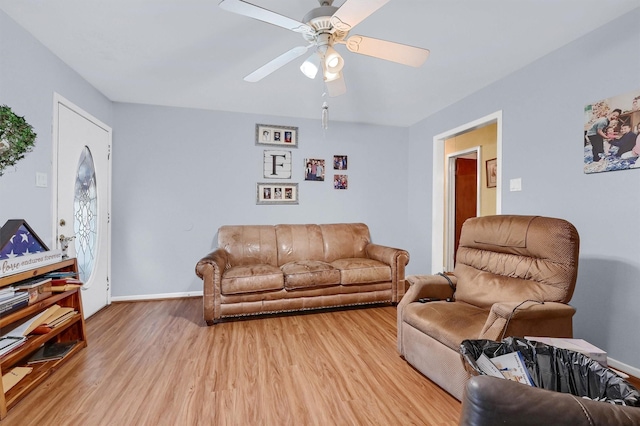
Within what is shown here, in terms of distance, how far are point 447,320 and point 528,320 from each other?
42 centimetres

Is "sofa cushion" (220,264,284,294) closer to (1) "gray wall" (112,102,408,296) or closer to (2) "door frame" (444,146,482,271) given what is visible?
(1) "gray wall" (112,102,408,296)

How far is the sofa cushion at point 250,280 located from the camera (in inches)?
113

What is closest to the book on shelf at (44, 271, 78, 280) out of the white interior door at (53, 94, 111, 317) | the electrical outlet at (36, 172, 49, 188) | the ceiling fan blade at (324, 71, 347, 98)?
the white interior door at (53, 94, 111, 317)

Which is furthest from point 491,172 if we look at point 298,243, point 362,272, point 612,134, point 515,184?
point 298,243

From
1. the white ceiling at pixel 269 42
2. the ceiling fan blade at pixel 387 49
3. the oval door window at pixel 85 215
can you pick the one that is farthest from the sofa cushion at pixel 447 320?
the oval door window at pixel 85 215

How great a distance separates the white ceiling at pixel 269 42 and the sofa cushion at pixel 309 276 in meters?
1.97

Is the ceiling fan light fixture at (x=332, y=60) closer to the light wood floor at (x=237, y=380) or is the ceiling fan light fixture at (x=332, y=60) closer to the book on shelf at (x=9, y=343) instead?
the light wood floor at (x=237, y=380)

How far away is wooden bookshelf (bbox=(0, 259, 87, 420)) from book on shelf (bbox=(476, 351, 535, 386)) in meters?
2.43

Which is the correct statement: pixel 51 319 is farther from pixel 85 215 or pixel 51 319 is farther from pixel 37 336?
pixel 85 215

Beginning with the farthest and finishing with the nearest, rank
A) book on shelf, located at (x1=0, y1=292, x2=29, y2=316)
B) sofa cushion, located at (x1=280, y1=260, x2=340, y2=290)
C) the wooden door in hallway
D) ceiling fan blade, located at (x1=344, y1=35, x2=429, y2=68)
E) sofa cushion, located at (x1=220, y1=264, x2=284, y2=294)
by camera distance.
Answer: the wooden door in hallway
sofa cushion, located at (x1=280, y1=260, x2=340, y2=290)
sofa cushion, located at (x1=220, y1=264, x2=284, y2=294)
ceiling fan blade, located at (x1=344, y1=35, x2=429, y2=68)
book on shelf, located at (x1=0, y1=292, x2=29, y2=316)

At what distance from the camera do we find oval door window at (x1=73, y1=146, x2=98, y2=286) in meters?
2.84

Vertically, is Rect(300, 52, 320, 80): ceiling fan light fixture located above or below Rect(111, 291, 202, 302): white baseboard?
above

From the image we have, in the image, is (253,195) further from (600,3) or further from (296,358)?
(600,3)

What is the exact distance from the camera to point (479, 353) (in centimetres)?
136
